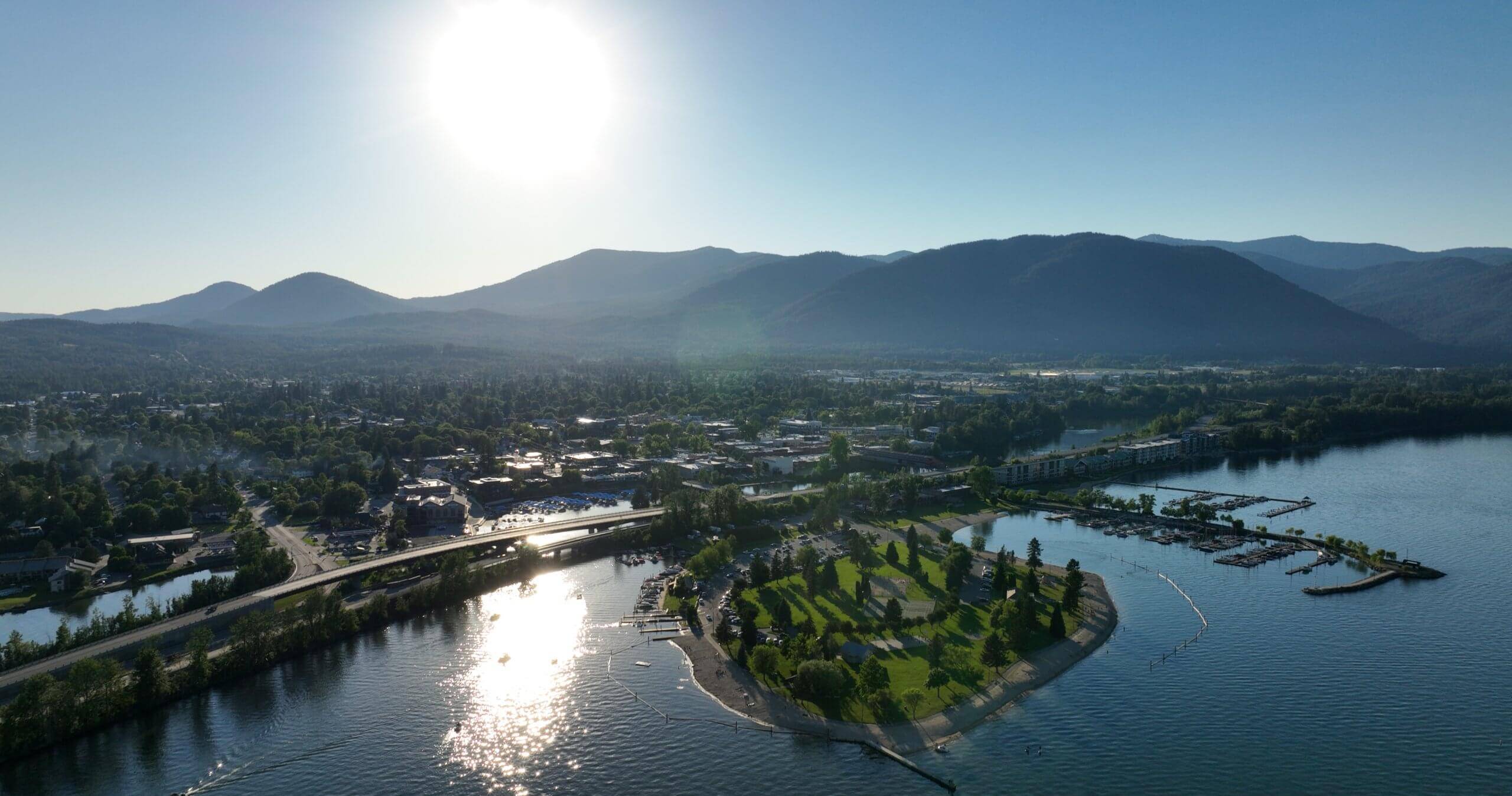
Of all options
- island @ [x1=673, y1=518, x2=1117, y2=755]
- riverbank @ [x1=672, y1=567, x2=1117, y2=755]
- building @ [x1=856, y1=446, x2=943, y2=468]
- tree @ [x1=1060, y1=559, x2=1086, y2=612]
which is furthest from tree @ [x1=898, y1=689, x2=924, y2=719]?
building @ [x1=856, y1=446, x2=943, y2=468]

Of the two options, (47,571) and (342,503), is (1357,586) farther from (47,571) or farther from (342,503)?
(47,571)

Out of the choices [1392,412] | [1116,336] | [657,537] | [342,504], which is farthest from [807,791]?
[1116,336]

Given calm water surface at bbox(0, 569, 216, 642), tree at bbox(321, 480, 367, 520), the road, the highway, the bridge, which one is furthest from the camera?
tree at bbox(321, 480, 367, 520)

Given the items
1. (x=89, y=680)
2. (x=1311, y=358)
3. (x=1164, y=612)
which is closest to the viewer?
(x=89, y=680)

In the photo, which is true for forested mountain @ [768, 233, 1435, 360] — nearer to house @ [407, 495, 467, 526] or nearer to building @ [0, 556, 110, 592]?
house @ [407, 495, 467, 526]

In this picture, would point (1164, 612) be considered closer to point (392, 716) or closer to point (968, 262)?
point (392, 716)
